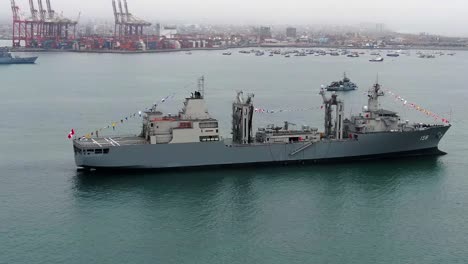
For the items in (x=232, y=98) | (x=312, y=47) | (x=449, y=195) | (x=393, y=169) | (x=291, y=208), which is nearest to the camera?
(x=291, y=208)

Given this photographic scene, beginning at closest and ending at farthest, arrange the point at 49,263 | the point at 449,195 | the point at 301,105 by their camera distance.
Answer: the point at 49,263 → the point at 449,195 → the point at 301,105

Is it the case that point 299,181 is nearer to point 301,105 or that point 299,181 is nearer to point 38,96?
point 301,105

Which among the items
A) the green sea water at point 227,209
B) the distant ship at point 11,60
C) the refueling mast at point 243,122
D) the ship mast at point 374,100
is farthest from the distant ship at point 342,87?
the distant ship at point 11,60

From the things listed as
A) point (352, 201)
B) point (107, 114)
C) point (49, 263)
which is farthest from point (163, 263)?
point (107, 114)

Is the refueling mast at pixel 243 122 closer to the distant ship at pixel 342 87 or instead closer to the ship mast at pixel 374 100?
the ship mast at pixel 374 100

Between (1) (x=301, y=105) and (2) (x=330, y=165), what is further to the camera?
(1) (x=301, y=105)
